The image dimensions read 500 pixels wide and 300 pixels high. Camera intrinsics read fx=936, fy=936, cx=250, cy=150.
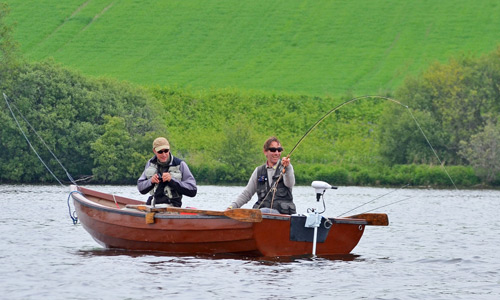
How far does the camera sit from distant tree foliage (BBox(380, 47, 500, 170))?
55.5 m

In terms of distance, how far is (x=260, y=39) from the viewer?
7819 cm

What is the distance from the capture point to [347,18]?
80875mm

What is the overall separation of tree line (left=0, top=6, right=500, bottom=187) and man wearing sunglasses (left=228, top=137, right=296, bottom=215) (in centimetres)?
3530

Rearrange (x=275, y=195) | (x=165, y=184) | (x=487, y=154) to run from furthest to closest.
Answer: (x=487, y=154), (x=165, y=184), (x=275, y=195)

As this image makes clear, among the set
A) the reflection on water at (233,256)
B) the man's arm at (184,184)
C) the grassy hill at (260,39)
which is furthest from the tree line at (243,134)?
the man's arm at (184,184)

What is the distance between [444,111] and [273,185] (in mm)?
43718

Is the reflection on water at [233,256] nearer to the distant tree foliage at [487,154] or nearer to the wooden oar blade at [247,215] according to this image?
the wooden oar blade at [247,215]

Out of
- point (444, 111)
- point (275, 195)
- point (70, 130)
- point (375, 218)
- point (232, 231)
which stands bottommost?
point (232, 231)

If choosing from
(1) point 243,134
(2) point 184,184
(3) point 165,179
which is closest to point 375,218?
(2) point 184,184

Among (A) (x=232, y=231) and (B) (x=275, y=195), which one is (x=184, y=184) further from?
(B) (x=275, y=195)

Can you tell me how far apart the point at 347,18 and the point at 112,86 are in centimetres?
3146

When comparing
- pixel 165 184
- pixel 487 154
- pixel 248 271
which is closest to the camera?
pixel 248 271

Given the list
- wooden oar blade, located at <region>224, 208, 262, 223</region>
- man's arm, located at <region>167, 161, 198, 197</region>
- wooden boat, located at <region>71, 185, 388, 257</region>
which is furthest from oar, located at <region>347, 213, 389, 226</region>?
man's arm, located at <region>167, 161, 198, 197</region>

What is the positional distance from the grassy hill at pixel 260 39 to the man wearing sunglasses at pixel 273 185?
5495 cm
